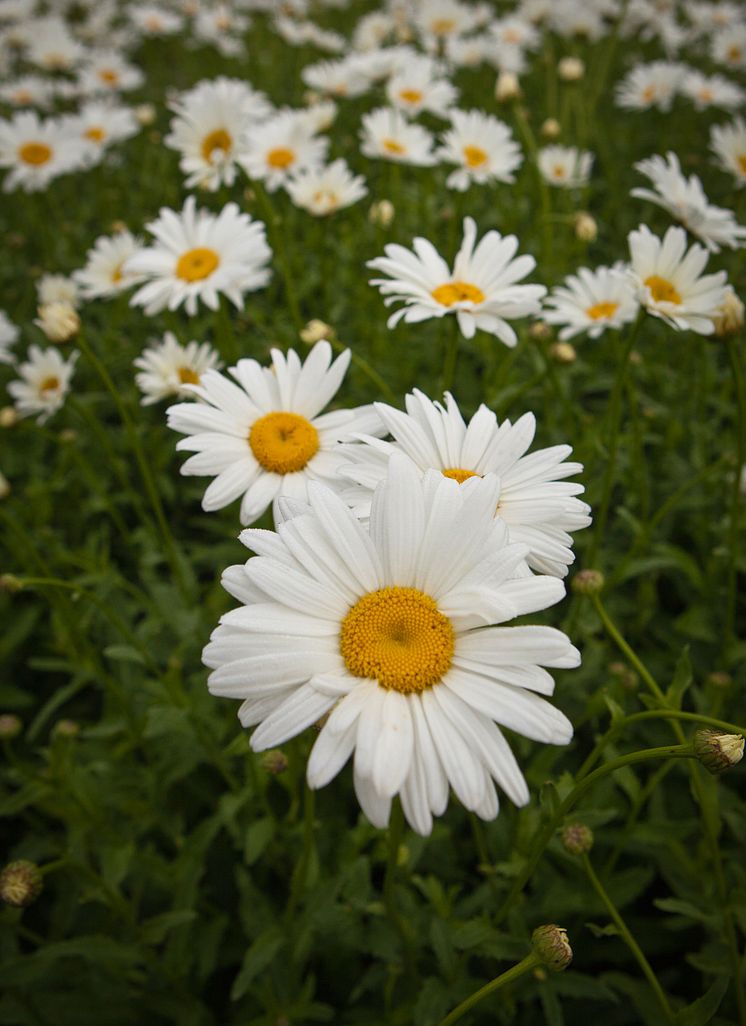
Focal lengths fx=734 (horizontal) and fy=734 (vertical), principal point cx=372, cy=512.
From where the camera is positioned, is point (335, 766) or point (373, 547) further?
point (373, 547)

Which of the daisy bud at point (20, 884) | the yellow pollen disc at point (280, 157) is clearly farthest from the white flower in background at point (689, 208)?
the daisy bud at point (20, 884)

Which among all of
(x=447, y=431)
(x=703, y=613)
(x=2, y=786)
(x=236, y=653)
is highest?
(x=447, y=431)

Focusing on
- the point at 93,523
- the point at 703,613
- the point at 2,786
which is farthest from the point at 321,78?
the point at 2,786

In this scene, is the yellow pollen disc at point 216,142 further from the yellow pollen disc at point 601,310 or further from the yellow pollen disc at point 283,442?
the yellow pollen disc at point 283,442

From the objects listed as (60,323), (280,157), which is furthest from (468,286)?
(280,157)

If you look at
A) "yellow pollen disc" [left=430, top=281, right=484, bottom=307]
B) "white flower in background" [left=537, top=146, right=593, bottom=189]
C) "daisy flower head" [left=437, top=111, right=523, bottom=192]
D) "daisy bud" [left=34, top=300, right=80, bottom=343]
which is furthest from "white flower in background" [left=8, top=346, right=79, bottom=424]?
"white flower in background" [left=537, top=146, right=593, bottom=189]

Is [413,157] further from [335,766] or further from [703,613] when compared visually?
[335,766]
